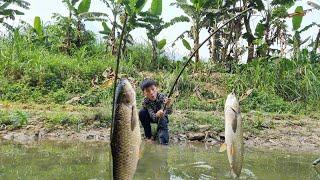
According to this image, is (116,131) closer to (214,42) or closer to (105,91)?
(105,91)

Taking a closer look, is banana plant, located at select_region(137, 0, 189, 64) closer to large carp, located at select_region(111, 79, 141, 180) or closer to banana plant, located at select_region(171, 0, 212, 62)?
banana plant, located at select_region(171, 0, 212, 62)

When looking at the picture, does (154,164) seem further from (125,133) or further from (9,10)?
(9,10)

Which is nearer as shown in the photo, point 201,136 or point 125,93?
point 125,93

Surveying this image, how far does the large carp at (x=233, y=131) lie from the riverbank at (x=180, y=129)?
516 centimetres

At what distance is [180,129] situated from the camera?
1023cm

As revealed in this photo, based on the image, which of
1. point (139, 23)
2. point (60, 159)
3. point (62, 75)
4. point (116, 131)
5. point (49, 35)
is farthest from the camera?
point (49, 35)

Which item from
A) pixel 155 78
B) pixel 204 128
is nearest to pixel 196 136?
pixel 204 128

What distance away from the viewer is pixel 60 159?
731 cm

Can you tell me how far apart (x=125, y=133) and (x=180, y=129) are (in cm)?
733

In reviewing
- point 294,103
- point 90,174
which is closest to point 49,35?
point 294,103

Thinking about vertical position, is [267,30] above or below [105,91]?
above

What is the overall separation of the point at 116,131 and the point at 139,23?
45.1 ft

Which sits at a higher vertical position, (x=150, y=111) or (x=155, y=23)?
(x=155, y=23)

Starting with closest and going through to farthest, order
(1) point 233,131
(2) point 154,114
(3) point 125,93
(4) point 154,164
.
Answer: (3) point 125,93
(1) point 233,131
(4) point 154,164
(2) point 154,114
